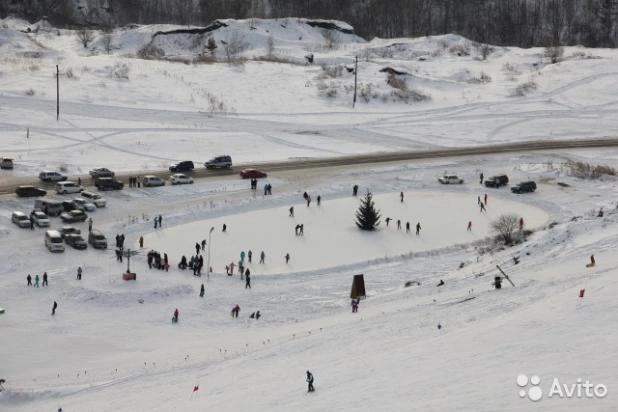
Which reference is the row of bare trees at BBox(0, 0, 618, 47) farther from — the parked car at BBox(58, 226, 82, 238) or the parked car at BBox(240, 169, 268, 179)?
the parked car at BBox(58, 226, 82, 238)

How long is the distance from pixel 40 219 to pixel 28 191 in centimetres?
581

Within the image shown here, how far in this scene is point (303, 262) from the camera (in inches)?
1801

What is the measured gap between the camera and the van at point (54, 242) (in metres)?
→ 44.0

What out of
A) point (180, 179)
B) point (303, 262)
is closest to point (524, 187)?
point (303, 262)

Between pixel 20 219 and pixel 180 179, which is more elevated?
pixel 180 179

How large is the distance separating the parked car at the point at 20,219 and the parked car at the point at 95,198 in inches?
189

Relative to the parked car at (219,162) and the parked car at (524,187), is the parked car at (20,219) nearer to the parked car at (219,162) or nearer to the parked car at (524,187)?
the parked car at (219,162)

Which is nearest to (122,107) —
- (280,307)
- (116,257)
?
(116,257)

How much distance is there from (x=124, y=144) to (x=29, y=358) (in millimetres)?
39774

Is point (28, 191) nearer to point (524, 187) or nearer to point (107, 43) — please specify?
point (524, 187)

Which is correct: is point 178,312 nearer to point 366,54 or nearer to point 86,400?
point 86,400

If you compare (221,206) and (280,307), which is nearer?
(280,307)

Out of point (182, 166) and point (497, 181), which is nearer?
point (182, 166)

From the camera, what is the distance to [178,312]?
124 feet
